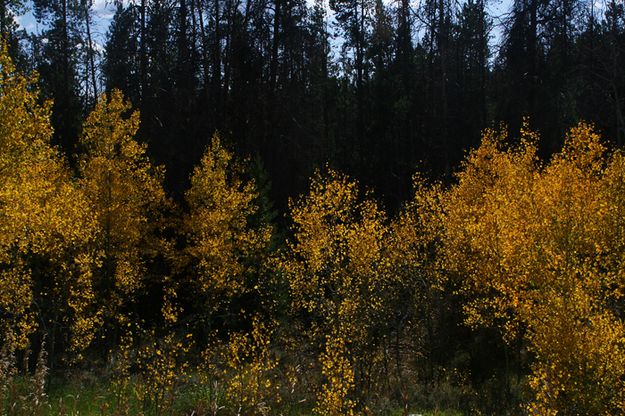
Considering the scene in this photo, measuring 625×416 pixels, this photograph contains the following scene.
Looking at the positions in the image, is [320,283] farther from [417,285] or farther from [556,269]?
[556,269]

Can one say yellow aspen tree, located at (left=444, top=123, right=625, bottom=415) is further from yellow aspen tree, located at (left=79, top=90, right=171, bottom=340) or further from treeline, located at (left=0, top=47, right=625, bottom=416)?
yellow aspen tree, located at (left=79, top=90, right=171, bottom=340)

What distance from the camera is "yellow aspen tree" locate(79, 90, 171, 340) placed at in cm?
1933

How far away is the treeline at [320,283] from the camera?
1152cm

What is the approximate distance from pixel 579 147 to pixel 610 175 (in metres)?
6.99

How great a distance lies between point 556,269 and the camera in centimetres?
1122

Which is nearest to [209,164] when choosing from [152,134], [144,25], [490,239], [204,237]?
[204,237]

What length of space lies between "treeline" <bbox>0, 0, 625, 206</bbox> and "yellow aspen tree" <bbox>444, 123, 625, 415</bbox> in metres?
6.82

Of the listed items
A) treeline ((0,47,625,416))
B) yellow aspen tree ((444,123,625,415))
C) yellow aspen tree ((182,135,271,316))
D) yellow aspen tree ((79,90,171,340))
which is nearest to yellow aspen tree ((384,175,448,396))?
treeline ((0,47,625,416))

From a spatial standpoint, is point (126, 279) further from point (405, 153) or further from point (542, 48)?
point (542, 48)

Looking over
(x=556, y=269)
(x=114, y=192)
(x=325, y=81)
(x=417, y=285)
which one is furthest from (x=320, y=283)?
(x=325, y=81)

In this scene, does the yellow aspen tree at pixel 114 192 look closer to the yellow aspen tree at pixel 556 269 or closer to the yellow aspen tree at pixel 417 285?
the yellow aspen tree at pixel 417 285

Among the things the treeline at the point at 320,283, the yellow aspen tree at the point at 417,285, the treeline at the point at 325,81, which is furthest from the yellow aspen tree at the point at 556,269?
the treeline at the point at 325,81

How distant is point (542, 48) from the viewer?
89.3 ft

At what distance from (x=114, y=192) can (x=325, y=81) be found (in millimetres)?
18847
